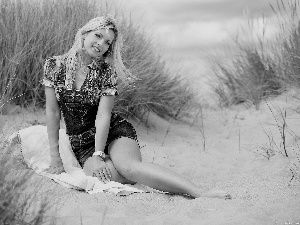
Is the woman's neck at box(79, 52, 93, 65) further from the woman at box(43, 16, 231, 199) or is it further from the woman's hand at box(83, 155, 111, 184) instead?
the woman's hand at box(83, 155, 111, 184)

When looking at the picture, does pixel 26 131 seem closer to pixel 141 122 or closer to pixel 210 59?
pixel 141 122

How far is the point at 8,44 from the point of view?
14.3 feet

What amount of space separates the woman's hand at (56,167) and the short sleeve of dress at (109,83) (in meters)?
0.51

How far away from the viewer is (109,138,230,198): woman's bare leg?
2.82m

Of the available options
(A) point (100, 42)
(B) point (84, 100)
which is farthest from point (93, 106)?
(A) point (100, 42)

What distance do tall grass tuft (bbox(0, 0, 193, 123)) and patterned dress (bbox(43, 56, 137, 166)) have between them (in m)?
0.77

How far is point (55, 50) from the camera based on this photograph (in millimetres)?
4465

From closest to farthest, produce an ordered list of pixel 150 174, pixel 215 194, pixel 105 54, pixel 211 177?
pixel 215 194
pixel 150 174
pixel 105 54
pixel 211 177

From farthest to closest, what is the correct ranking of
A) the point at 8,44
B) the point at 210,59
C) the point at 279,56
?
the point at 210,59 < the point at 279,56 < the point at 8,44

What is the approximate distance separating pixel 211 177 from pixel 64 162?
1.27 m

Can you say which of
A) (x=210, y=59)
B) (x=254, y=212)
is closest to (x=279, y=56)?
(x=210, y=59)

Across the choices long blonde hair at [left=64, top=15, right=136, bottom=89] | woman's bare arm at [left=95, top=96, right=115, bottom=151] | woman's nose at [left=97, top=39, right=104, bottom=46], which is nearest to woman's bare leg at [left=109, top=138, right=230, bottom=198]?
woman's bare arm at [left=95, top=96, right=115, bottom=151]

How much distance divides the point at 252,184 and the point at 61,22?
252 centimetres

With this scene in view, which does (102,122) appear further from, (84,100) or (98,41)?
(98,41)
